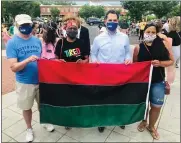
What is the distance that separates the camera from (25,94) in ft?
10.3

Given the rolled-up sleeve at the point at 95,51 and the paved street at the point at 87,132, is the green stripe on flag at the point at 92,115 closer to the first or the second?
the paved street at the point at 87,132

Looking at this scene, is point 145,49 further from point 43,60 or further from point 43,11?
point 43,11

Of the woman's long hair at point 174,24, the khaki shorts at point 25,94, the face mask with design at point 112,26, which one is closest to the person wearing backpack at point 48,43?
A: the khaki shorts at point 25,94

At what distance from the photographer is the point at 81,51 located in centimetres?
329

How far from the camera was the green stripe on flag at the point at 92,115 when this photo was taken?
3.26 meters

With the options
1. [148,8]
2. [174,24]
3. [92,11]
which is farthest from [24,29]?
[92,11]

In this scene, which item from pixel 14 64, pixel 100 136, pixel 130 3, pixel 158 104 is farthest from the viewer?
pixel 130 3

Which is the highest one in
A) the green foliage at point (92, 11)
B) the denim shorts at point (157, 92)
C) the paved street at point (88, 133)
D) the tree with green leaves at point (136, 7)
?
the green foliage at point (92, 11)

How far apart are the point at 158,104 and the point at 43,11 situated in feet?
307

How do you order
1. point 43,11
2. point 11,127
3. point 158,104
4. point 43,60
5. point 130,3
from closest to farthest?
1. point 43,60
2. point 158,104
3. point 11,127
4. point 130,3
5. point 43,11

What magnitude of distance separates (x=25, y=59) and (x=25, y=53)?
99 millimetres

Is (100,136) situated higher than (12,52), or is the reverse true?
(12,52)

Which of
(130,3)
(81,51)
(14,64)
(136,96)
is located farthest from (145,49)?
(130,3)

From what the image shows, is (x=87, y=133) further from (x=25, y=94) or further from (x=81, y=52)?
(x=81, y=52)
